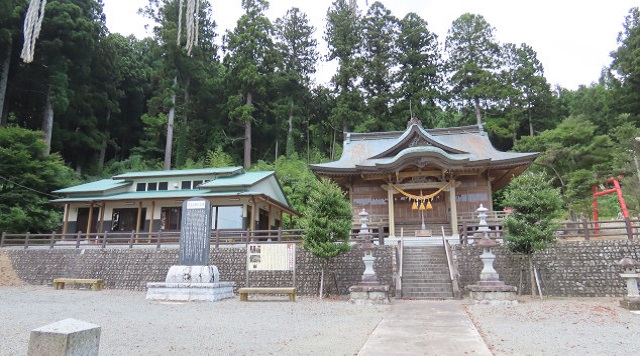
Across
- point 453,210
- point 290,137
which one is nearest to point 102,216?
point 290,137

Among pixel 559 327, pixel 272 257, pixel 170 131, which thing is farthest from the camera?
pixel 170 131

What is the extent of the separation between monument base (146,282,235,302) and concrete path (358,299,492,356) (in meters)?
5.51

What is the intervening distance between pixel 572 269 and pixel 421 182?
7202 mm

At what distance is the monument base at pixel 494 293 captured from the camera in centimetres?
1034

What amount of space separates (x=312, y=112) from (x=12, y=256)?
2855 centimetres

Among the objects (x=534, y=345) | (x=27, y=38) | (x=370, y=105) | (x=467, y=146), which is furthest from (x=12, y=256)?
(x=370, y=105)

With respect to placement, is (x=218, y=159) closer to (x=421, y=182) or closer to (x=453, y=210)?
(x=421, y=182)

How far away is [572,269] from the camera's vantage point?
12.3 metres

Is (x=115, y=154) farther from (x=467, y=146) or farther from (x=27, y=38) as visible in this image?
(x=27, y=38)

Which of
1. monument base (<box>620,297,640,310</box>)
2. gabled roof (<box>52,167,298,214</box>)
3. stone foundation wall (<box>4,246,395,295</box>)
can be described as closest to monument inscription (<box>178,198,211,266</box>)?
stone foundation wall (<box>4,246,395,295</box>)

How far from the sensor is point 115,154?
38969 mm

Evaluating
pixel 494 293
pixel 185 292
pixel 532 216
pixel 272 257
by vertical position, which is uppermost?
pixel 532 216

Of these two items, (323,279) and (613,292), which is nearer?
(613,292)

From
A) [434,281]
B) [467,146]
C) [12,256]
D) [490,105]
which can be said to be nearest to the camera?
[434,281]
